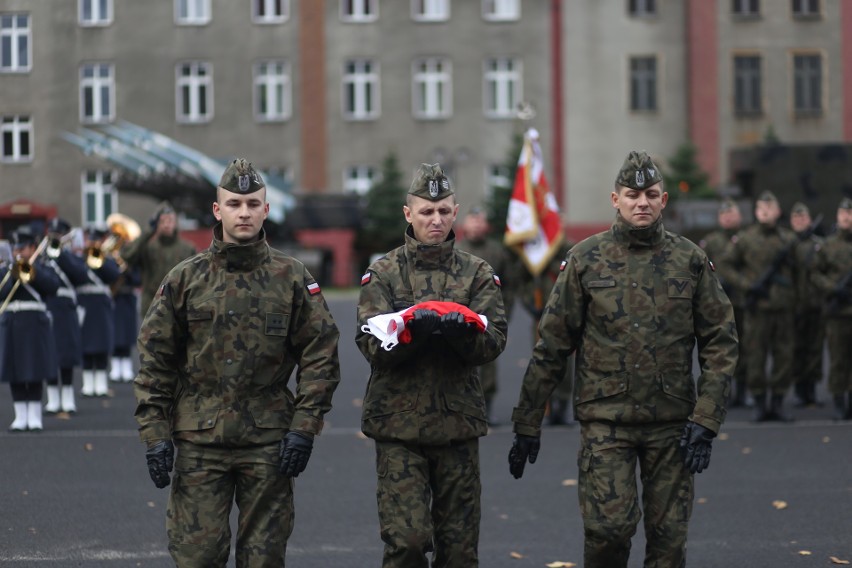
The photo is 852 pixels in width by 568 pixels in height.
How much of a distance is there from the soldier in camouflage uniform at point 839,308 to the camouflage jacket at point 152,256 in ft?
24.0

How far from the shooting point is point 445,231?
7449 millimetres

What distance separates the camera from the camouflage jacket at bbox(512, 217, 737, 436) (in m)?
7.35

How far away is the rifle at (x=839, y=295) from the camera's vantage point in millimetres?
16062

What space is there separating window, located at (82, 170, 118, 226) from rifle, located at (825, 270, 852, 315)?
147 ft

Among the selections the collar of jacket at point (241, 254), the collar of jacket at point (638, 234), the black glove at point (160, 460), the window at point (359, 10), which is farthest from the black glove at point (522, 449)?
the window at point (359, 10)

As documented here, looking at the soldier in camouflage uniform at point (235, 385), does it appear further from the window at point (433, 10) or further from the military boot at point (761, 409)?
the window at point (433, 10)

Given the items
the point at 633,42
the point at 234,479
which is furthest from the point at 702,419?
the point at 633,42

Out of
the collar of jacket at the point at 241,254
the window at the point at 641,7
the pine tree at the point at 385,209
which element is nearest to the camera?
the collar of jacket at the point at 241,254

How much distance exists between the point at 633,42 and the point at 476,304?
50.8 meters

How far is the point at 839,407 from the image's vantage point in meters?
16.3

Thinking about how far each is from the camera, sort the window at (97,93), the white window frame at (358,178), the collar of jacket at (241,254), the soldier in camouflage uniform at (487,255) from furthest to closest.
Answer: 1. the white window frame at (358,178)
2. the window at (97,93)
3. the soldier in camouflage uniform at (487,255)
4. the collar of jacket at (241,254)

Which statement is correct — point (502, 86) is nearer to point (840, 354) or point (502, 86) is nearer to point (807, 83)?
point (807, 83)

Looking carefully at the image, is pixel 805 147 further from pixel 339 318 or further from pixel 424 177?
pixel 424 177

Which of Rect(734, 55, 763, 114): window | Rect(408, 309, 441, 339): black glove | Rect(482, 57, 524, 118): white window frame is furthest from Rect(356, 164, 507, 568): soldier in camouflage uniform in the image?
Rect(734, 55, 763, 114): window
